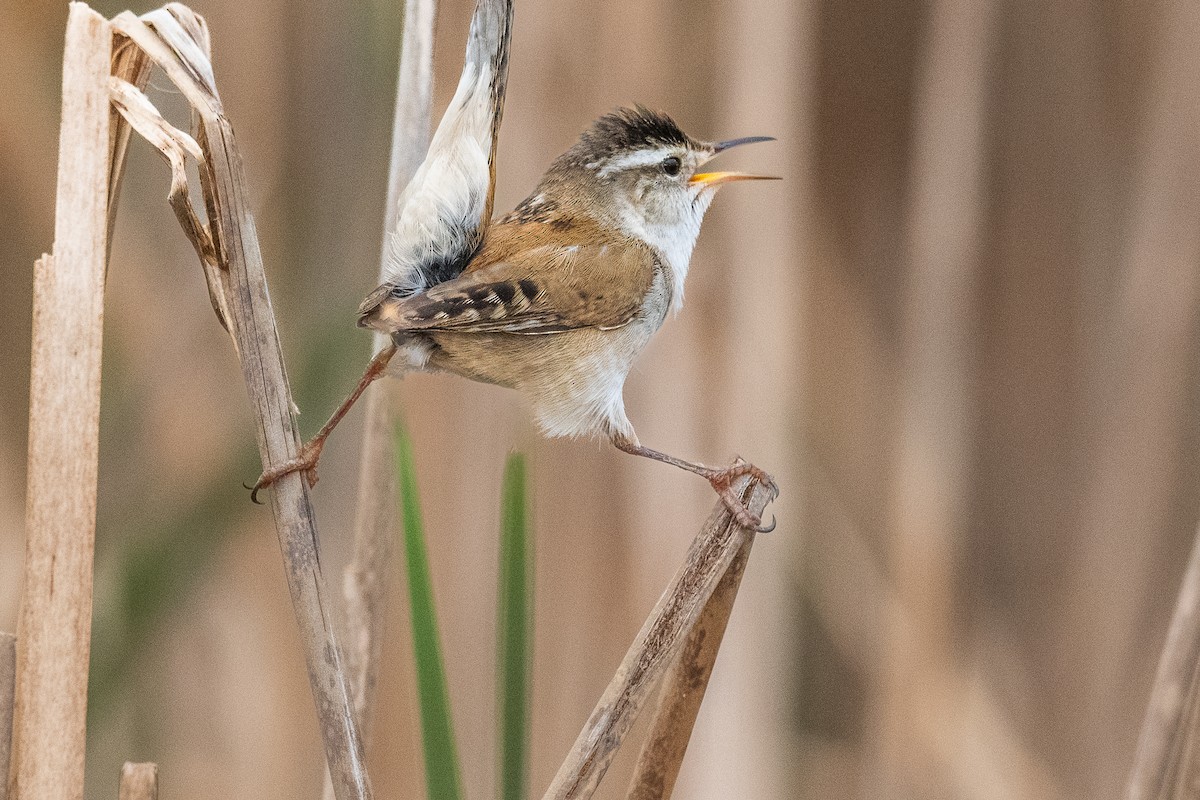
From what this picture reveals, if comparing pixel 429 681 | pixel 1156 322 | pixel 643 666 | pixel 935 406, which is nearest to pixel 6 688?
pixel 429 681

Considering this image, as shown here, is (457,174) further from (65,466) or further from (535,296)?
(65,466)

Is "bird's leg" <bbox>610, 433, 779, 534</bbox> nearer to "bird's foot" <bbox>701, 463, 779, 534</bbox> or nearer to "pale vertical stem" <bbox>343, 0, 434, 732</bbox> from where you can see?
"bird's foot" <bbox>701, 463, 779, 534</bbox>

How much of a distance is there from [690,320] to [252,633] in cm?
129

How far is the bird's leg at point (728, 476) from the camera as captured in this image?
5.20 ft

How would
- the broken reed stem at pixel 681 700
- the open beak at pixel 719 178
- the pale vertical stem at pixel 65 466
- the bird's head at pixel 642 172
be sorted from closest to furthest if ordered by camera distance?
the pale vertical stem at pixel 65 466 < the broken reed stem at pixel 681 700 < the open beak at pixel 719 178 < the bird's head at pixel 642 172

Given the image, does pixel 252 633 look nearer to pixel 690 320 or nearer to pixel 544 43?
pixel 690 320

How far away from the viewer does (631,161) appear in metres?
2.34

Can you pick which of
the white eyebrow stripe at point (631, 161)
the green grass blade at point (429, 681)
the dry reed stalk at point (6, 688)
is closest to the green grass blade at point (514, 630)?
the green grass blade at point (429, 681)

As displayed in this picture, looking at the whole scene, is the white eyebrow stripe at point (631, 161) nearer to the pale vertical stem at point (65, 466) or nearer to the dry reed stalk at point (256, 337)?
the dry reed stalk at point (256, 337)

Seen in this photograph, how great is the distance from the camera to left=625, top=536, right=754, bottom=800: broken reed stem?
1.49 metres

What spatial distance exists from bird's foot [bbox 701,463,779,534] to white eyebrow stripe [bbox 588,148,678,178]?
2.15 ft

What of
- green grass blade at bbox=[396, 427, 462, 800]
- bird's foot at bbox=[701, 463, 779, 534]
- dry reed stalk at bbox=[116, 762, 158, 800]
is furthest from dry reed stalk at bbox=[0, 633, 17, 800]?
bird's foot at bbox=[701, 463, 779, 534]

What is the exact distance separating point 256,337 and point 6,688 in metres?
0.46

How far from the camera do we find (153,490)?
2480mm
